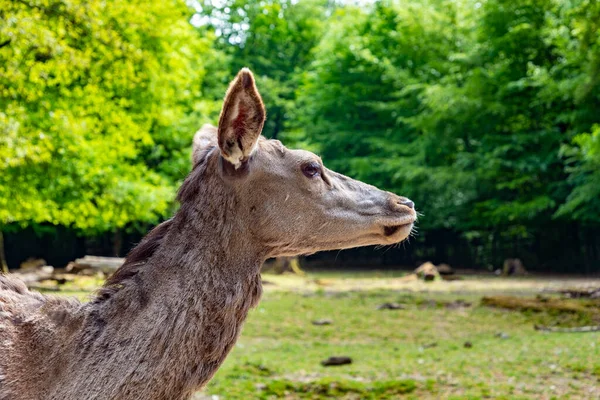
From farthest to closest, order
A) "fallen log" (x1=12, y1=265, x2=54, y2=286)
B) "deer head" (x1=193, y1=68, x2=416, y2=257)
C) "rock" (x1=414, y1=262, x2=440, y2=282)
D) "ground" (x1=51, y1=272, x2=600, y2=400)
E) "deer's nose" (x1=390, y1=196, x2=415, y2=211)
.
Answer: "rock" (x1=414, y1=262, x2=440, y2=282) → "fallen log" (x1=12, y1=265, x2=54, y2=286) → "ground" (x1=51, y1=272, x2=600, y2=400) → "deer's nose" (x1=390, y1=196, x2=415, y2=211) → "deer head" (x1=193, y1=68, x2=416, y2=257)

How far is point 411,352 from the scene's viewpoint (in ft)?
31.1

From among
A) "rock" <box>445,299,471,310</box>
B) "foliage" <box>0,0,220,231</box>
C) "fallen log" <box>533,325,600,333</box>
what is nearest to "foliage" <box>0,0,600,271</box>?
"foliage" <box>0,0,220,231</box>

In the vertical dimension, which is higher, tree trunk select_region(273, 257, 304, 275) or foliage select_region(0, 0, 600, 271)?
foliage select_region(0, 0, 600, 271)

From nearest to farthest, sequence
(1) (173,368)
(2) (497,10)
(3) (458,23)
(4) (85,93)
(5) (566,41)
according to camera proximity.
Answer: (1) (173,368)
(4) (85,93)
(5) (566,41)
(2) (497,10)
(3) (458,23)

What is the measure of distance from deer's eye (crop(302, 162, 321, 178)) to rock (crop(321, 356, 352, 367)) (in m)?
5.67

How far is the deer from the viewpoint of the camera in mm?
2627

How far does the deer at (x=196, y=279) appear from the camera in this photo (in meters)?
2.63

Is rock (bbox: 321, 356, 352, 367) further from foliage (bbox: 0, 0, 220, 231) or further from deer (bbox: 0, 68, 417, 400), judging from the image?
deer (bbox: 0, 68, 417, 400)

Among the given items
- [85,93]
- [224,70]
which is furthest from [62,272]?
[224,70]

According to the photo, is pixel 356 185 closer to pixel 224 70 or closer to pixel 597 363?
pixel 597 363

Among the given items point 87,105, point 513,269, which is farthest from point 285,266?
point 87,105

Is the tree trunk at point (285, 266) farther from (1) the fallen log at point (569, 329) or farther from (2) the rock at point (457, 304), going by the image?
(1) the fallen log at point (569, 329)

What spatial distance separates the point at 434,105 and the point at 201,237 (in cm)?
2438

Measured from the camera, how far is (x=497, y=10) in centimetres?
2631
